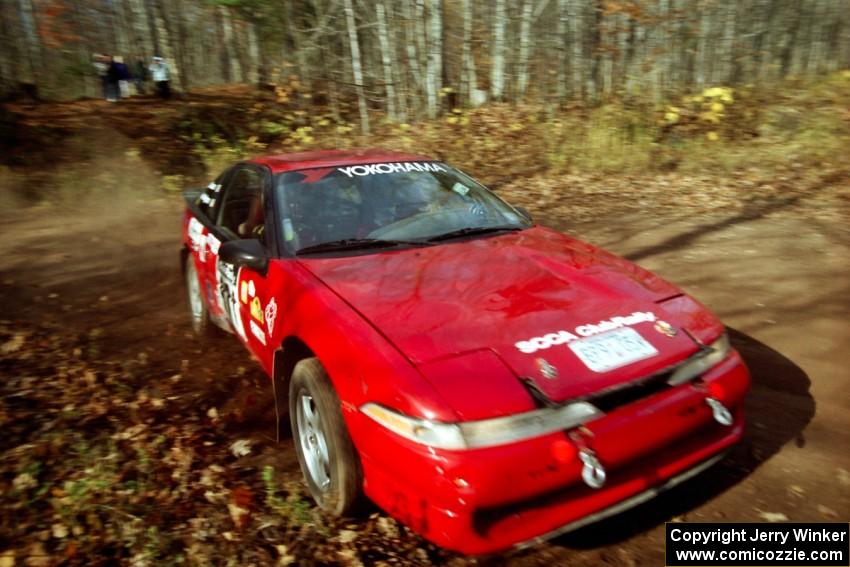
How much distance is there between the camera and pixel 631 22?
13102 millimetres

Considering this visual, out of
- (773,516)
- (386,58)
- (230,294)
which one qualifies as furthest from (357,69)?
(773,516)

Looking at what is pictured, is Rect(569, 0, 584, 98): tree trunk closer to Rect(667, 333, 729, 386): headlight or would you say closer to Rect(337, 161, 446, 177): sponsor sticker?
Rect(337, 161, 446, 177): sponsor sticker

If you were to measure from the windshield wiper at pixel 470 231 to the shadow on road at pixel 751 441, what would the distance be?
5.46 ft

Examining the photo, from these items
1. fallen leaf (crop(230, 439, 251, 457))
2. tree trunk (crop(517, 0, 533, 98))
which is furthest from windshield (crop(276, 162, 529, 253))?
tree trunk (crop(517, 0, 533, 98))

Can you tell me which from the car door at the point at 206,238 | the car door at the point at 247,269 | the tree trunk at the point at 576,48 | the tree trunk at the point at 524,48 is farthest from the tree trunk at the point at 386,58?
the car door at the point at 247,269

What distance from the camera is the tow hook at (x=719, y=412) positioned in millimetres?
2389

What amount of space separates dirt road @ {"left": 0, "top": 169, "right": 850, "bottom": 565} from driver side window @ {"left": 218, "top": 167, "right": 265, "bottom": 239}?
107cm

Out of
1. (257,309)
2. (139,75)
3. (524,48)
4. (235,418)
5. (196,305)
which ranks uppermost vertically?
(139,75)

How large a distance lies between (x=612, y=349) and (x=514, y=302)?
1.58ft

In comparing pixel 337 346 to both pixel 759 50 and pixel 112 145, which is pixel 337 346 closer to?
pixel 112 145

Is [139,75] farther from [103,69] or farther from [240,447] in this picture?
[240,447]

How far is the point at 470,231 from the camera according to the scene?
351 centimetres

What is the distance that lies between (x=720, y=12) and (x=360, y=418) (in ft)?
49.7

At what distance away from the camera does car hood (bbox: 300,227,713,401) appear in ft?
7.49
